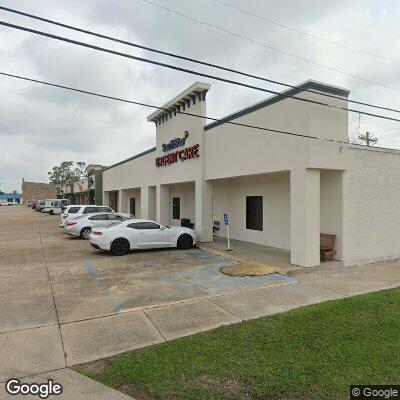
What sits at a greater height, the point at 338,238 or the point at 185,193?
the point at 185,193

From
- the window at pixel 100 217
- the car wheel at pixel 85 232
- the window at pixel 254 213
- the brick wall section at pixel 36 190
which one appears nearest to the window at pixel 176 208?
the window at pixel 100 217

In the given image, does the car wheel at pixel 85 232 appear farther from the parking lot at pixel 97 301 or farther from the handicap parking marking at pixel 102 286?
the handicap parking marking at pixel 102 286

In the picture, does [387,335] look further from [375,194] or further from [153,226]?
[153,226]

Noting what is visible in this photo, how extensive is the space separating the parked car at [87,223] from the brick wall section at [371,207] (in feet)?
42.1

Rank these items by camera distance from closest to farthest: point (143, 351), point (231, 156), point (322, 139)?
1. point (143, 351)
2. point (322, 139)
3. point (231, 156)

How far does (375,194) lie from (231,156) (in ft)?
19.2

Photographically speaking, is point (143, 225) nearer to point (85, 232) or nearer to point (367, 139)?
point (85, 232)

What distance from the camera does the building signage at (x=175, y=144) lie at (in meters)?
19.0

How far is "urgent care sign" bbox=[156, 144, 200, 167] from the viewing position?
1788 centimetres

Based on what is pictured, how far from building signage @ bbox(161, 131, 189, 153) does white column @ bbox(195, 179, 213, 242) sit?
9.90 feet

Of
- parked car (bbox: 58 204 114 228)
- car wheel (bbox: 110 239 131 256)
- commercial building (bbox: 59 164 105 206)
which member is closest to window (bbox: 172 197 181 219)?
parked car (bbox: 58 204 114 228)

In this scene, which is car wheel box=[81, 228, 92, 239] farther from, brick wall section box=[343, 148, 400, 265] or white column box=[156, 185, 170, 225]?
brick wall section box=[343, 148, 400, 265]

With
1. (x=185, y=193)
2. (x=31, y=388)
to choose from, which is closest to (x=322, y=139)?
(x=31, y=388)

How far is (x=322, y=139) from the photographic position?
11.1m
